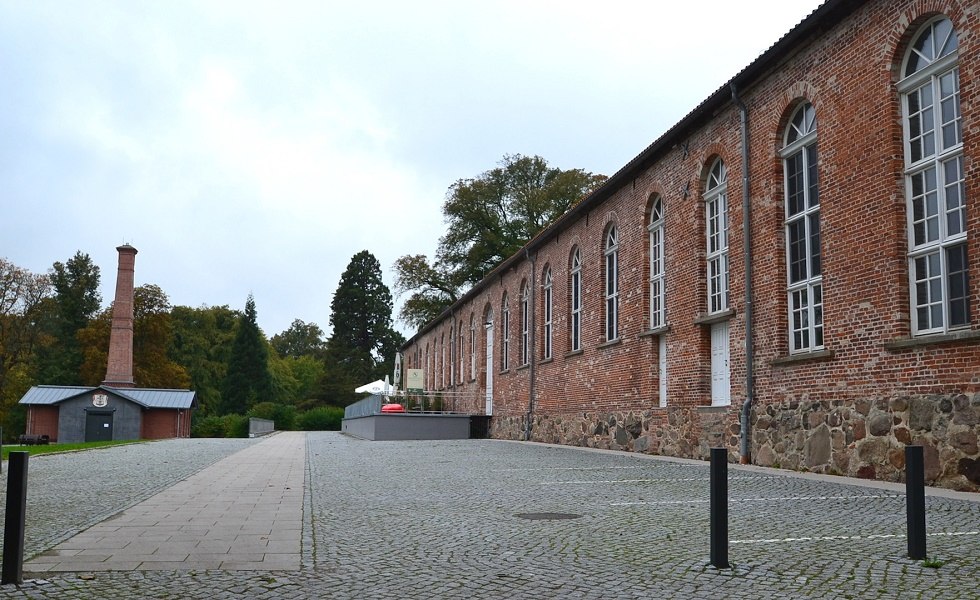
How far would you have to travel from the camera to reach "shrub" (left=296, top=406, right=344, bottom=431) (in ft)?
196

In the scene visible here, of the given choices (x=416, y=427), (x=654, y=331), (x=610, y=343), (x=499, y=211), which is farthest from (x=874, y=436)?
(x=499, y=211)

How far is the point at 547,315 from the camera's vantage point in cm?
2906

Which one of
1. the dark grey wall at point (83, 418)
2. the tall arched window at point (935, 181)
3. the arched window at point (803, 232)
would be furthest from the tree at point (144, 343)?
the tall arched window at point (935, 181)

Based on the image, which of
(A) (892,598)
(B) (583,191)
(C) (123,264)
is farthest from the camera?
(C) (123,264)

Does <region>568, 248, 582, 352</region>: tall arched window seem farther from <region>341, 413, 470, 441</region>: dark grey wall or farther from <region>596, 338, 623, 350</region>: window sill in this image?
<region>341, 413, 470, 441</region>: dark grey wall

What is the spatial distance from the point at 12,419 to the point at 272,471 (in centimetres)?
5604

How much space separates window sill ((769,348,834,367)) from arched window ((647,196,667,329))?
17.5 feet

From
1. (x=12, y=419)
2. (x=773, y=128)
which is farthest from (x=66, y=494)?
(x=12, y=419)

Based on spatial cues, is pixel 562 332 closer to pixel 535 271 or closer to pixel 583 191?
pixel 535 271

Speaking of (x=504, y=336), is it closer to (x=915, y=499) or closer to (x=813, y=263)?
(x=813, y=263)

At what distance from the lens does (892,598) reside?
5.08 meters

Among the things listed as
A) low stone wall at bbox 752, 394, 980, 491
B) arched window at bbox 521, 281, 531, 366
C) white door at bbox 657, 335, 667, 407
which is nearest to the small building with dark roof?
arched window at bbox 521, 281, 531, 366

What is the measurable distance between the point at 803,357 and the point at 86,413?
4978cm

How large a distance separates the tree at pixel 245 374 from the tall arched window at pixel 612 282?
62.6 metres
